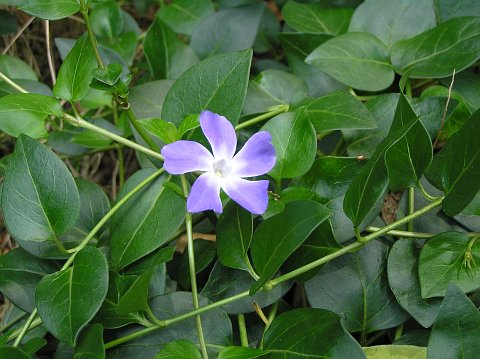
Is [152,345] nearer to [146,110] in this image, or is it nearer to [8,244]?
[146,110]

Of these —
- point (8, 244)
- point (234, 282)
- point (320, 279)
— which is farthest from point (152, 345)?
point (8, 244)

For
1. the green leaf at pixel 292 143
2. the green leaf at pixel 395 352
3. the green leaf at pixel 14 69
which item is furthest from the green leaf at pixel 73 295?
the green leaf at pixel 14 69

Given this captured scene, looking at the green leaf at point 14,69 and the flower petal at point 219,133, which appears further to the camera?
the green leaf at point 14,69

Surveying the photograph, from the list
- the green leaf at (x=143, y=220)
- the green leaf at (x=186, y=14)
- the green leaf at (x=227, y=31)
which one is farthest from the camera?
the green leaf at (x=186, y=14)

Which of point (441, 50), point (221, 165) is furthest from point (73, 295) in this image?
point (441, 50)

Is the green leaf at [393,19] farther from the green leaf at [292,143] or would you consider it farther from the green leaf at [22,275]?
the green leaf at [22,275]

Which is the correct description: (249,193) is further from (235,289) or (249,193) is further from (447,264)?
(447,264)
